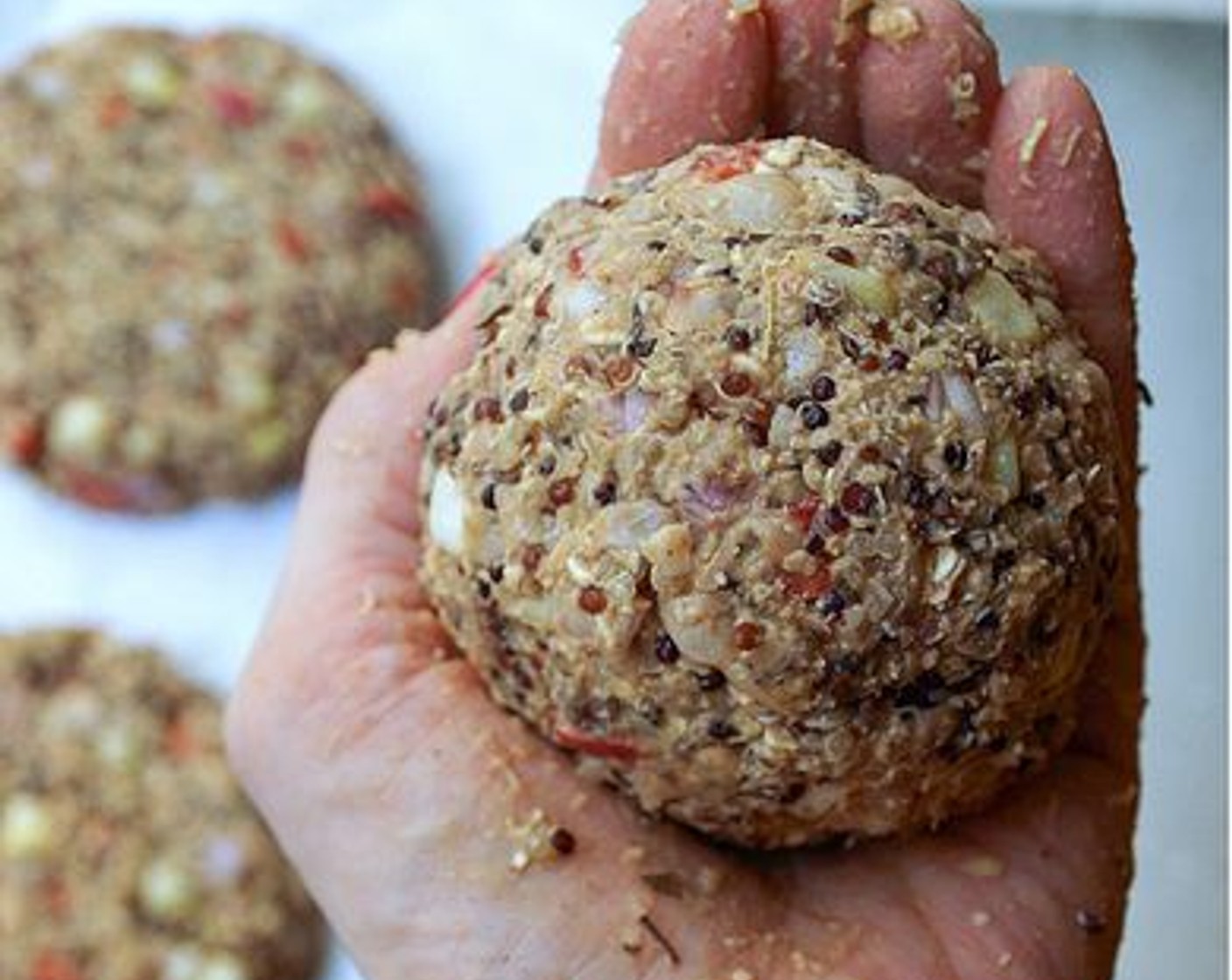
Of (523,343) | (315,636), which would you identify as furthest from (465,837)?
(523,343)

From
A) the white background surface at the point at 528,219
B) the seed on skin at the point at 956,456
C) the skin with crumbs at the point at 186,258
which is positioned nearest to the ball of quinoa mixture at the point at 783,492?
the seed on skin at the point at 956,456

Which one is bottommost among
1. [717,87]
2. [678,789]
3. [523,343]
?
[678,789]

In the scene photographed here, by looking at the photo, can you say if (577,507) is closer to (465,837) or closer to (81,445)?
(465,837)

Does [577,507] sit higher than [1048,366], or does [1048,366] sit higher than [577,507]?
[1048,366]

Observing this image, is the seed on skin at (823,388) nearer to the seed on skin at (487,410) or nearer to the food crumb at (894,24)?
the seed on skin at (487,410)

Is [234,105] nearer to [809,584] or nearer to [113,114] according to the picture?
[113,114]

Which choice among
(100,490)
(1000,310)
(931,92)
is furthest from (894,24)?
(100,490)
